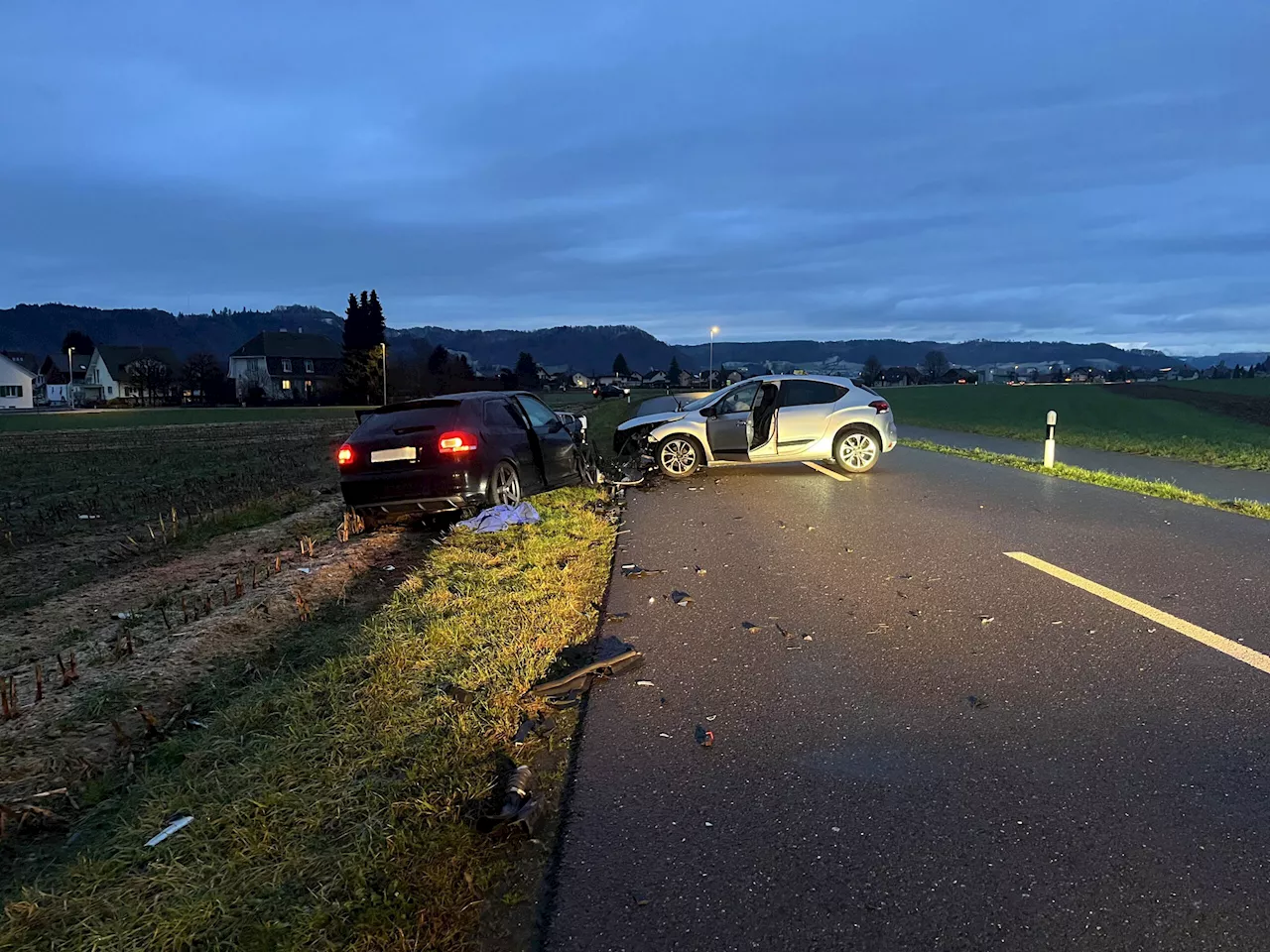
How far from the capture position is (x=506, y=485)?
9820 mm

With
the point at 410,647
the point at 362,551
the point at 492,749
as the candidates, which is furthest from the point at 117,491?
the point at 492,749

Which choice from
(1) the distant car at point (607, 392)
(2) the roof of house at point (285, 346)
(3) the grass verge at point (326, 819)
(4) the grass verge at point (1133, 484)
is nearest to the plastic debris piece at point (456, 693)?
(3) the grass verge at point (326, 819)

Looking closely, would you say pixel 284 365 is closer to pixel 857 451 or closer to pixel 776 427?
pixel 776 427

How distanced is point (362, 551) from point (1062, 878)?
779 cm

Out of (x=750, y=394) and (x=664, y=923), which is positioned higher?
(x=750, y=394)

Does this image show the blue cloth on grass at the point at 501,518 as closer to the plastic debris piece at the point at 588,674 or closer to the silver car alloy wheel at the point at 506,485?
the silver car alloy wheel at the point at 506,485

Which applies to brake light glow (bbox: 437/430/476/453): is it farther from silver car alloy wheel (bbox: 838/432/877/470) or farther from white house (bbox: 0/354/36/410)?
white house (bbox: 0/354/36/410)

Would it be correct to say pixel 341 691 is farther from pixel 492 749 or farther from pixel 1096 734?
pixel 1096 734

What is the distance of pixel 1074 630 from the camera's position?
5254mm

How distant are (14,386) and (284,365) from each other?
1206 inches

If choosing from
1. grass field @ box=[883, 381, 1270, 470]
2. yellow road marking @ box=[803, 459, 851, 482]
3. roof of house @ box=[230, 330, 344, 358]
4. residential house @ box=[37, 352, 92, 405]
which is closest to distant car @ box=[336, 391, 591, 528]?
yellow road marking @ box=[803, 459, 851, 482]

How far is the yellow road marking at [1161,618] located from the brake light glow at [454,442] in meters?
5.77

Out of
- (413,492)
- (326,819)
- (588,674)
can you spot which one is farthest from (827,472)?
(326,819)

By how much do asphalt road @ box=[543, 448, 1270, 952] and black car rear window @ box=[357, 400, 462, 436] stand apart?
357cm
